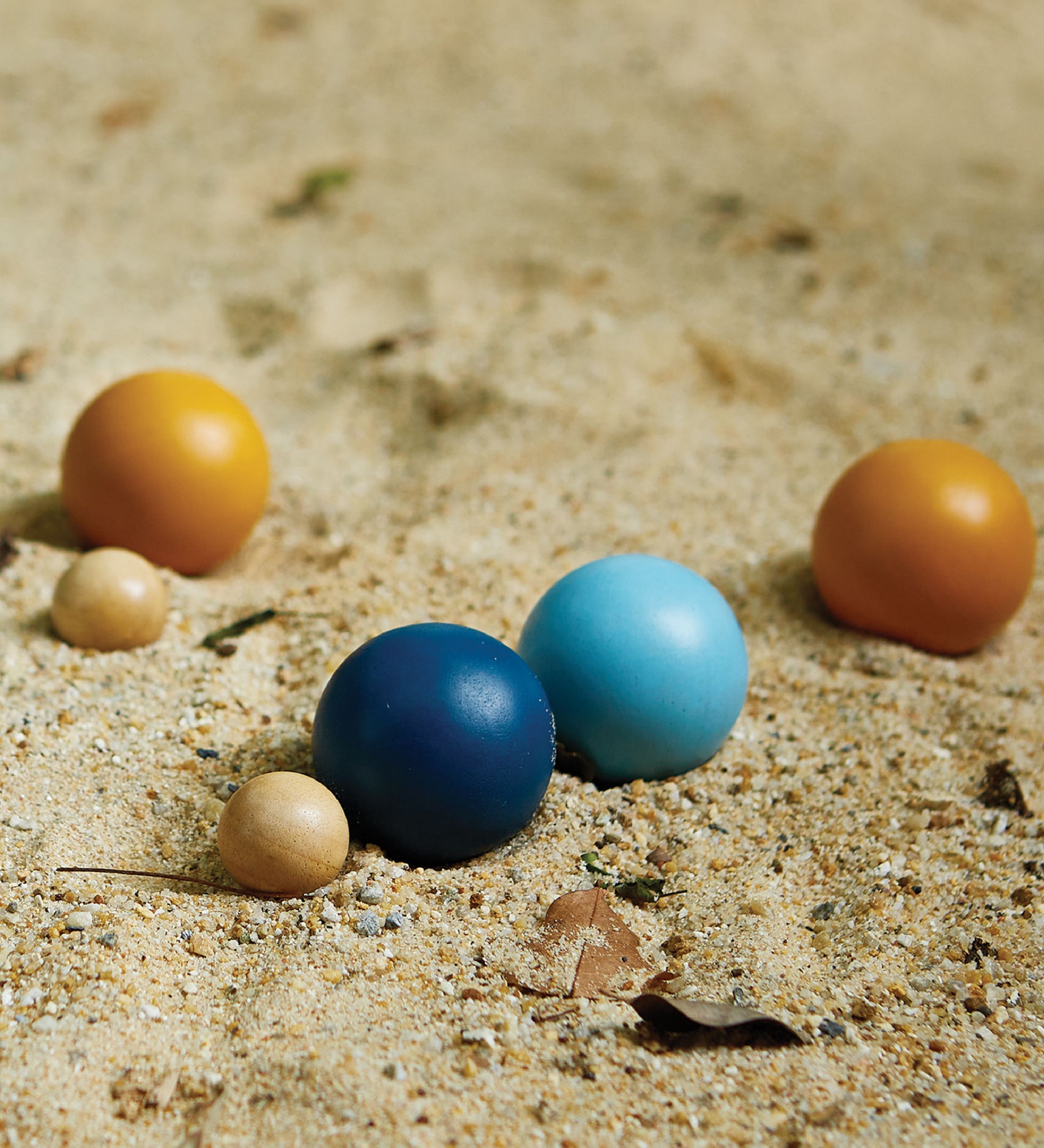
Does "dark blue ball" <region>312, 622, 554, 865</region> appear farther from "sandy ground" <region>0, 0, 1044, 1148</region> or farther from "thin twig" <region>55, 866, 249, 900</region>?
"thin twig" <region>55, 866, 249, 900</region>

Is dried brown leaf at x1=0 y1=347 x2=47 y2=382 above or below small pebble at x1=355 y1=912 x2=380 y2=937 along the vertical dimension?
below

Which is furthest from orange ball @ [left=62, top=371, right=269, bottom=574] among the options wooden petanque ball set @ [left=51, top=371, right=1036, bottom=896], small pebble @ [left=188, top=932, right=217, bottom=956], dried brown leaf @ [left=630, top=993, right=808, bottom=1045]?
dried brown leaf @ [left=630, top=993, right=808, bottom=1045]

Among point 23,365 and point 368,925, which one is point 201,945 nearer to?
point 368,925

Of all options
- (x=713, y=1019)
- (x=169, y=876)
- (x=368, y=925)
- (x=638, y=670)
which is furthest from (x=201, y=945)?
(x=638, y=670)

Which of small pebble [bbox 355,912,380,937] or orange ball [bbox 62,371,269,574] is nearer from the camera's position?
small pebble [bbox 355,912,380,937]

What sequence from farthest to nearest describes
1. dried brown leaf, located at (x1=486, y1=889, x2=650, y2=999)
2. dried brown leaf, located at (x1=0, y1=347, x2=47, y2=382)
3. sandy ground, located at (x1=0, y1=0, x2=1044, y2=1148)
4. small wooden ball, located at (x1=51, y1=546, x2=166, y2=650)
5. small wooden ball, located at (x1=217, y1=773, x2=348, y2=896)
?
dried brown leaf, located at (x1=0, y1=347, x2=47, y2=382)
small wooden ball, located at (x1=51, y1=546, x2=166, y2=650)
small wooden ball, located at (x1=217, y1=773, x2=348, y2=896)
dried brown leaf, located at (x1=486, y1=889, x2=650, y2=999)
sandy ground, located at (x1=0, y1=0, x2=1044, y2=1148)

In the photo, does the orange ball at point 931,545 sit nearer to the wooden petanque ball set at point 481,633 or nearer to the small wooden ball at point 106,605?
the wooden petanque ball set at point 481,633

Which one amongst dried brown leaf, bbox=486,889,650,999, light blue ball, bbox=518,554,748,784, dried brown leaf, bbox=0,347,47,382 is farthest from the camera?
dried brown leaf, bbox=0,347,47,382

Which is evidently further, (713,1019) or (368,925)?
(368,925)
